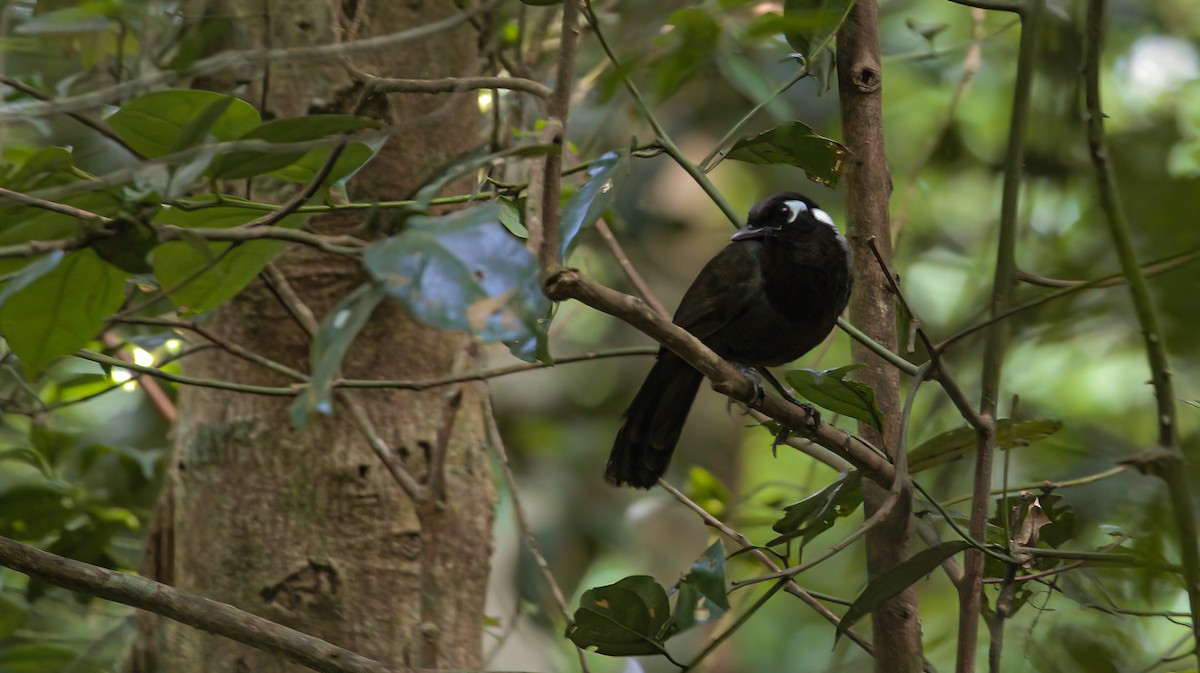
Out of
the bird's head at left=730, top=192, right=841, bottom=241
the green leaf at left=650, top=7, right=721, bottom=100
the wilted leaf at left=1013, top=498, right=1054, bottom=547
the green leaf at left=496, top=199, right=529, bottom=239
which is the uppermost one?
the bird's head at left=730, top=192, right=841, bottom=241

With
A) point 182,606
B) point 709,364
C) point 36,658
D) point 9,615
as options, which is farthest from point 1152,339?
point 9,615

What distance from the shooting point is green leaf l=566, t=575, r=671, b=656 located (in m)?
1.45

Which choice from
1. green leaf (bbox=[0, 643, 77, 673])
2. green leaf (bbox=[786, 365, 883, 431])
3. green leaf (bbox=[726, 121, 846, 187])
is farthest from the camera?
green leaf (bbox=[0, 643, 77, 673])

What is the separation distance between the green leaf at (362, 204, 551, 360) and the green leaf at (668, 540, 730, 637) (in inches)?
21.4

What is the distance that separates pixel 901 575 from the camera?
1.37m

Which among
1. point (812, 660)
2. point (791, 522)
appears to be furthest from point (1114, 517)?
point (812, 660)

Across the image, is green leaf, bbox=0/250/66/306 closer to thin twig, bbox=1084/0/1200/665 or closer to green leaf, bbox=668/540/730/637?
green leaf, bbox=668/540/730/637

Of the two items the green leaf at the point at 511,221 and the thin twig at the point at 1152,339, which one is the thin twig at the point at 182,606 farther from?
the thin twig at the point at 1152,339

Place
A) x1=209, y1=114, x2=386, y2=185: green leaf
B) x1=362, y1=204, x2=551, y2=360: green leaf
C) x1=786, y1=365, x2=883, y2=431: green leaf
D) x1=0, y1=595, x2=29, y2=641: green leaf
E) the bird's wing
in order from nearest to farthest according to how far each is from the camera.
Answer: x1=362, y1=204, x2=551, y2=360: green leaf, x1=209, y1=114, x2=386, y2=185: green leaf, x1=786, y1=365, x2=883, y2=431: green leaf, x1=0, y1=595, x2=29, y2=641: green leaf, the bird's wing

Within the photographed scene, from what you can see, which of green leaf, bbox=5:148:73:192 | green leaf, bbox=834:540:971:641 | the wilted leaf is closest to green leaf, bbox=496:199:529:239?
green leaf, bbox=5:148:73:192

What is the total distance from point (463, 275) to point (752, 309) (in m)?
1.90

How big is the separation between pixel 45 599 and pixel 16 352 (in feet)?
4.96

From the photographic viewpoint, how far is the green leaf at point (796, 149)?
1701 millimetres

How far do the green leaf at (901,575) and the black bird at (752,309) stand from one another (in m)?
1.32
